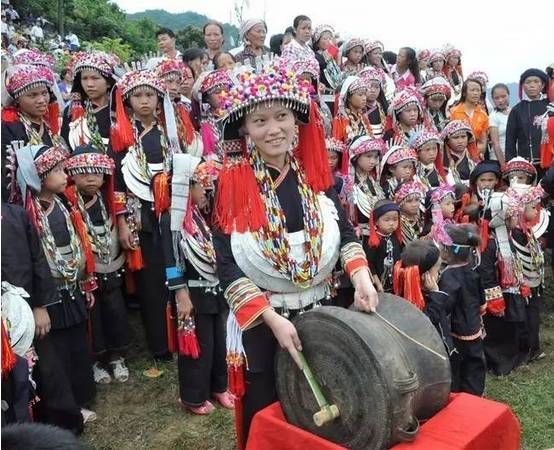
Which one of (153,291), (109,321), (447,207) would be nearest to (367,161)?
(447,207)

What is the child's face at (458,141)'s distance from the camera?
652 cm

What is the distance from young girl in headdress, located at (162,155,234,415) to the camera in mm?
3846

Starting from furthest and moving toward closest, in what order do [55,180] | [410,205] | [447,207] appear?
[447,207] < [410,205] < [55,180]

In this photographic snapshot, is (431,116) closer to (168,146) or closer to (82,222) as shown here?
(168,146)

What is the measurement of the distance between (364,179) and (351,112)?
1.51m

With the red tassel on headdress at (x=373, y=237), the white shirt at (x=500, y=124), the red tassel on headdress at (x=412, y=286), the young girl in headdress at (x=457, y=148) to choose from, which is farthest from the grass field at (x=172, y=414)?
the white shirt at (x=500, y=124)

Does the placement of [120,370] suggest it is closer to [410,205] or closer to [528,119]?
[410,205]

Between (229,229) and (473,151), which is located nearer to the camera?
(229,229)

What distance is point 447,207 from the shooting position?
5.31 m

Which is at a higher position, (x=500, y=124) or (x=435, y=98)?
(x=435, y=98)

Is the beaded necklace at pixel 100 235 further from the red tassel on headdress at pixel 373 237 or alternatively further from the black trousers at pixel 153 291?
the red tassel on headdress at pixel 373 237

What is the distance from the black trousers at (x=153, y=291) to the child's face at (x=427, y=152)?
2787 mm

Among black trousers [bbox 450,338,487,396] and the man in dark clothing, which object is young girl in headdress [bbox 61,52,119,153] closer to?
black trousers [bbox 450,338,487,396]

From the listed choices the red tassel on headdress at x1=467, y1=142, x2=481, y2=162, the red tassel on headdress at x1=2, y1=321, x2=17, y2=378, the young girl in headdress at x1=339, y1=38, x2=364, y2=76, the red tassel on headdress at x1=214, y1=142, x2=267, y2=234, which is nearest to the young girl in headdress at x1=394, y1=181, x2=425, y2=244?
the red tassel on headdress at x1=467, y1=142, x2=481, y2=162
